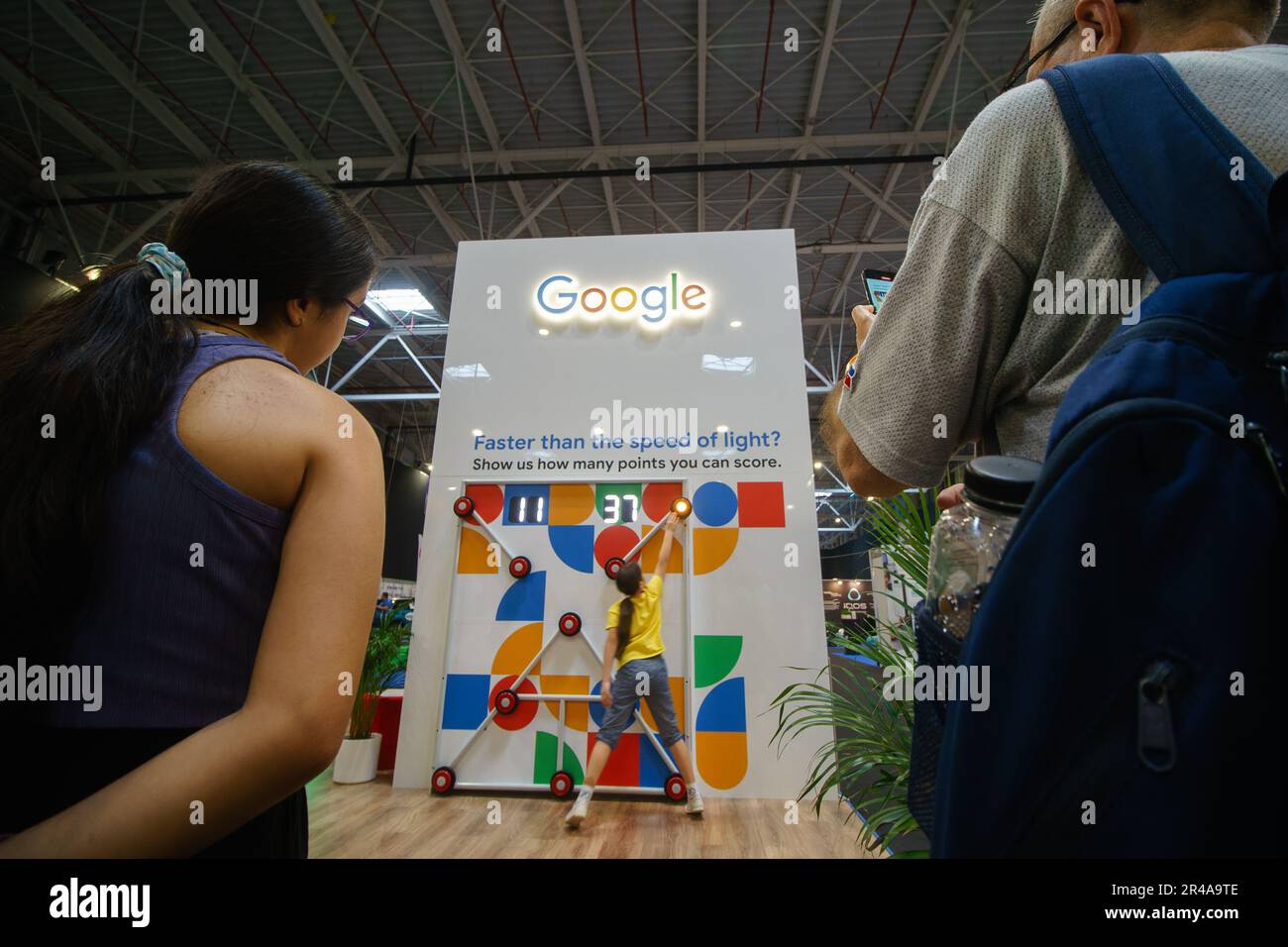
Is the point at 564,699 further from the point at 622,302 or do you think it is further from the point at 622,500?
the point at 622,302

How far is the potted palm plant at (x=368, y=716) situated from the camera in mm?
4203

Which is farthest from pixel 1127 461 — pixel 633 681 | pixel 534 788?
pixel 534 788

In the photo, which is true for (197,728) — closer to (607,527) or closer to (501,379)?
(607,527)

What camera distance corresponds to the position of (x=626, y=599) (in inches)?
148

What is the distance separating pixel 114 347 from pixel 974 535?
102 cm

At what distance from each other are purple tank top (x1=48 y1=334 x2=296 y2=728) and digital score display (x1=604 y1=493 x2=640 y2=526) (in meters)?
3.52

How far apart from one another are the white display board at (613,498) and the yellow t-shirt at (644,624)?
24cm

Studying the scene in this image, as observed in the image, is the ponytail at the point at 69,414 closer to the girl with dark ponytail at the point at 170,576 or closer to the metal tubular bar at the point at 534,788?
the girl with dark ponytail at the point at 170,576

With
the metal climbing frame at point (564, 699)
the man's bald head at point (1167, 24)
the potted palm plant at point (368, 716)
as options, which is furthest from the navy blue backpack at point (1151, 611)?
the potted palm plant at point (368, 716)

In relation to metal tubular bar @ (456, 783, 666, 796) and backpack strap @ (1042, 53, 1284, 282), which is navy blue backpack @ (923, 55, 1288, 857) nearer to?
backpack strap @ (1042, 53, 1284, 282)

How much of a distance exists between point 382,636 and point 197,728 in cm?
447

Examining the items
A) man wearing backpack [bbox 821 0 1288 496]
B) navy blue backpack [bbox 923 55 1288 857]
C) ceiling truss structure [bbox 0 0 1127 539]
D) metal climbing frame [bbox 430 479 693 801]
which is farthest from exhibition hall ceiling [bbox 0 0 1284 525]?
navy blue backpack [bbox 923 55 1288 857]

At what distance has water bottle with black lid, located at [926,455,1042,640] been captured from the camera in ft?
1.57
